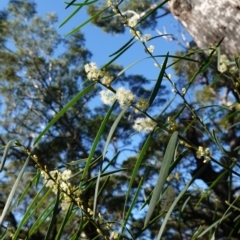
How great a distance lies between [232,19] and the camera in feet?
4.58

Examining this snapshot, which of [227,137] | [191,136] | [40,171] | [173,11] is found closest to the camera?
[40,171]

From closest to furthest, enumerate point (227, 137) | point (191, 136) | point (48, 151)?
point (191, 136) → point (227, 137) → point (48, 151)

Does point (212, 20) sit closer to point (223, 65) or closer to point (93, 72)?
point (223, 65)

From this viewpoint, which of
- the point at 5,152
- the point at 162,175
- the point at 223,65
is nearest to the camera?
the point at 162,175

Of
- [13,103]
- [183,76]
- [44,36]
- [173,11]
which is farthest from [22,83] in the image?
[173,11]

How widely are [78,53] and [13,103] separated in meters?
1.73

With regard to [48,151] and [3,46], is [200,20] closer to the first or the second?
[48,151]

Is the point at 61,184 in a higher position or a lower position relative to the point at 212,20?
lower

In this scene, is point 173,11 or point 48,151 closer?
point 173,11

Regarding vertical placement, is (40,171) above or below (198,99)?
below

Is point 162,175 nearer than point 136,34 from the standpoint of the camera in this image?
Yes

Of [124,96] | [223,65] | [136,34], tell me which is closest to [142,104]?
[124,96]

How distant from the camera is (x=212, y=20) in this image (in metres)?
1.53

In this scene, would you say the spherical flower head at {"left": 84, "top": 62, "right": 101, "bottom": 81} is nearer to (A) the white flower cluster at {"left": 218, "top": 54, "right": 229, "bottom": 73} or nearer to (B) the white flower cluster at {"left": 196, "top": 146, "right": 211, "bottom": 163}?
(B) the white flower cluster at {"left": 196, "top": 146, "right": 211, "bottom": 163}
